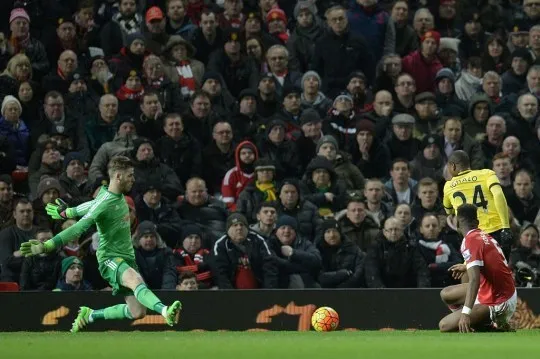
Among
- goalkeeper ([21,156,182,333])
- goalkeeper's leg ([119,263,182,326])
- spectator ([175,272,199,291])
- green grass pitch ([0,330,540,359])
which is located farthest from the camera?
spectator ([175,272,199,291])

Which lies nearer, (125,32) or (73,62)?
(73,62)

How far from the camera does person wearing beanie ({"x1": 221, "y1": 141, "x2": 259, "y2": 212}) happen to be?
17906 millimetres

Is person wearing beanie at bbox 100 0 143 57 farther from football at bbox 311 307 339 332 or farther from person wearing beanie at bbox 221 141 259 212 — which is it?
football at bbox 311 307 339 332

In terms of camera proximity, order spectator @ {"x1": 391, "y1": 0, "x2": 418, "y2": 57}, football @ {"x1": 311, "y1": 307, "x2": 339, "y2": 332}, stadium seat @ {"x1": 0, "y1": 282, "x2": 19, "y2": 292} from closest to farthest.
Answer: football @ {"x1": 311, "y1": 307, "x2": 339, "y2": 332} < stadium seat @ {"x1": 0, "y1": 282, "x2": 19, "y2": 292} < spectator @ {"x1": 391, "y1": 0, "x2": 418, "y2": 57}

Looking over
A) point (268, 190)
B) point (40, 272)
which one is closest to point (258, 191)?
point (268, 190)

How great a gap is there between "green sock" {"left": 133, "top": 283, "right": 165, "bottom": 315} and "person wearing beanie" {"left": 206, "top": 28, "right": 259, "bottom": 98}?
716cm

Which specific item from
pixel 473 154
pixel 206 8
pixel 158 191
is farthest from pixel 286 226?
pixel 206 8

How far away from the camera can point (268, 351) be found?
1070 cm

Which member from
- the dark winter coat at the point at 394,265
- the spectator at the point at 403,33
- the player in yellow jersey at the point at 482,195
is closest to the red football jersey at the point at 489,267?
the player in yellow jersey at the point at 482,195

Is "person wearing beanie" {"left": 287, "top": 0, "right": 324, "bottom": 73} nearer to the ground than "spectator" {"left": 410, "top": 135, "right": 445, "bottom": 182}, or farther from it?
farther from it

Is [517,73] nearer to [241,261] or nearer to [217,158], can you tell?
[217,158]

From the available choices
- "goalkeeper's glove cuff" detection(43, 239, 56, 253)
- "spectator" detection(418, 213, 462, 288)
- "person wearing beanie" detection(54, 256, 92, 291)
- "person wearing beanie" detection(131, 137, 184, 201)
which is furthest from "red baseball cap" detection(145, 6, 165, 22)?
"goalkeeper's glove cuff" detection(43, 239, 56, 253)

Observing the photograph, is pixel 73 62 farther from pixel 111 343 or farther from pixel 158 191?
pixel 111 343

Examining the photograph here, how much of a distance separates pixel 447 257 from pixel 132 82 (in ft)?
17.7
